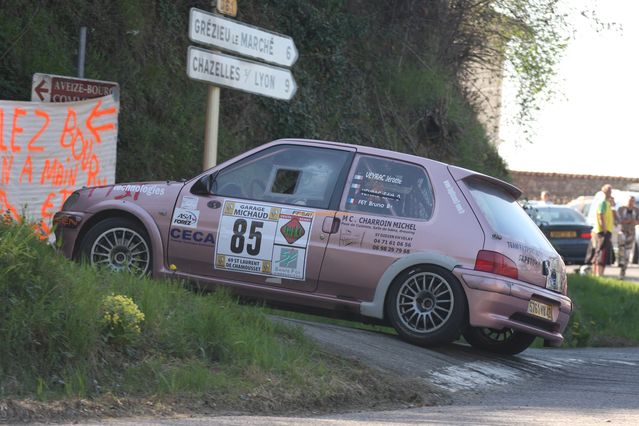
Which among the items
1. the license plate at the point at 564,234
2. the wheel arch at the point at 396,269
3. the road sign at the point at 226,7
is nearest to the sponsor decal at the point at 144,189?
the wheel arch at the point at 396,269

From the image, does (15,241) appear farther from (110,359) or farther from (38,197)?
(38,197)

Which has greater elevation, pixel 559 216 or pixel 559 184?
pixel 559 184

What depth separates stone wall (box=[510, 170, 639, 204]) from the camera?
2056 inches

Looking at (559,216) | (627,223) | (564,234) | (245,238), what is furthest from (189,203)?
(559,216)

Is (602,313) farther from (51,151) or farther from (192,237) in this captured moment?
(192,237)

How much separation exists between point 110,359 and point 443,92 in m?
18.1

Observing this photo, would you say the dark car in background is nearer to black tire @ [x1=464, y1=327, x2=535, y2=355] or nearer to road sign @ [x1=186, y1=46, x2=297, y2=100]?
road sign @ [x1=186, y1=46, x2=297, y2=100]

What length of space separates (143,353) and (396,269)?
300 cm

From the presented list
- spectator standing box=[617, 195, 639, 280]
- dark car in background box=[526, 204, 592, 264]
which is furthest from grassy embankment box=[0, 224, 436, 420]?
dark car in background box=[526, 204, 592, 264]

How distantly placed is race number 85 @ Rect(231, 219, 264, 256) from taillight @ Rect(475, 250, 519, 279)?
1.82m

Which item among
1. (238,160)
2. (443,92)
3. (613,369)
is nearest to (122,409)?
(238,160)

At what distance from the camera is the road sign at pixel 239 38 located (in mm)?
12227

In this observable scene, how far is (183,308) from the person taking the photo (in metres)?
8.67

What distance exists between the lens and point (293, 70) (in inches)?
843
